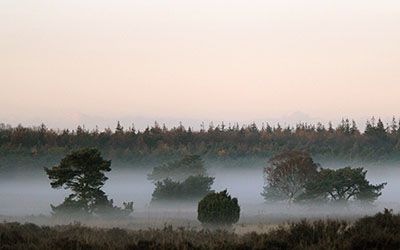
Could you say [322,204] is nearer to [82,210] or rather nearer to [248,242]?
[82,210]

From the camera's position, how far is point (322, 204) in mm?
52281

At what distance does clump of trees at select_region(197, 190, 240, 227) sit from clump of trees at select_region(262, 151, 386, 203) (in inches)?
803

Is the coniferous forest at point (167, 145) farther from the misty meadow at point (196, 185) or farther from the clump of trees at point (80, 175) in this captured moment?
the clump of trees at point (80, 175)

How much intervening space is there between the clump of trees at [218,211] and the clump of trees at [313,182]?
2040cm

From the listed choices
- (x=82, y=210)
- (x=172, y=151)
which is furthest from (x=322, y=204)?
(x=172, y=151)

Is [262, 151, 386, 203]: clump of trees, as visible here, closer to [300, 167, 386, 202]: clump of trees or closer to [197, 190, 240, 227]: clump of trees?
[300, 167, 386, 202]: clump of trees

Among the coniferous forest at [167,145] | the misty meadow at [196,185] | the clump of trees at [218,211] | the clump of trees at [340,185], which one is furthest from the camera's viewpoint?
the coniferous forest at [167,145]

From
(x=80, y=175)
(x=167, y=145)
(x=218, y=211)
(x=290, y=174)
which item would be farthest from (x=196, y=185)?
(x=167, y=145)

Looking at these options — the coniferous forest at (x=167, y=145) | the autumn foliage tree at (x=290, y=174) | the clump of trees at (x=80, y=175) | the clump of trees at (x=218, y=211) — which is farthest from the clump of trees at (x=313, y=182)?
the coniferous forest at (x=167, y=145)

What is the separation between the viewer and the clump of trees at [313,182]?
51.4m

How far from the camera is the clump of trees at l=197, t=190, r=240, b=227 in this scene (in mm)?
32125

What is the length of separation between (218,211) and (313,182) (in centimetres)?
2178

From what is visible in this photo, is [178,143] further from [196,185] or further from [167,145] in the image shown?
[196,185]

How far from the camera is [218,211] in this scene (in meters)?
32.4
